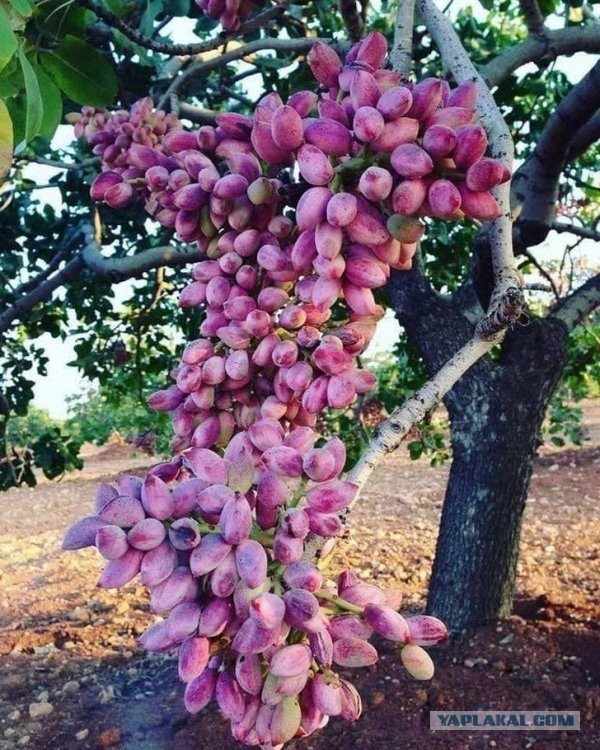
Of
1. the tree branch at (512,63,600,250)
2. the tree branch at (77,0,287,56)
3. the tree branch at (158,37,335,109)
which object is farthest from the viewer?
the tree branch at (512,63,600,250)

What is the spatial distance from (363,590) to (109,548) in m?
0.21

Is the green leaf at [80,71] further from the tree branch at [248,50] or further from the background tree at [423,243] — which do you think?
the tree branch at [248,50]

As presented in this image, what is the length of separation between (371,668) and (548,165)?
1471 mm

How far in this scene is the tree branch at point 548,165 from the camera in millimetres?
1980

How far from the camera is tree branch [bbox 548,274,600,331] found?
2.43m

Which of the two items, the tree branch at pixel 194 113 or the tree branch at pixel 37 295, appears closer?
the tree branch at pixel 194 113

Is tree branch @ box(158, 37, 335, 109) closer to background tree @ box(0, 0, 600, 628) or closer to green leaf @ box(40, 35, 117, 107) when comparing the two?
background tree @ box(0, 0, 600, 628)

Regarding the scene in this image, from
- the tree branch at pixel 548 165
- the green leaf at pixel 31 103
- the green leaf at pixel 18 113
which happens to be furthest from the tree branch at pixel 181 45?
the tree branch at pixel 548 165

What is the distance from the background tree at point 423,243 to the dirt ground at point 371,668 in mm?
262

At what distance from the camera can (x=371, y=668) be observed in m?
2.03

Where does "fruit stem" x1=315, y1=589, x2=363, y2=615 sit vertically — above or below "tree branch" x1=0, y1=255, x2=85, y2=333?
below

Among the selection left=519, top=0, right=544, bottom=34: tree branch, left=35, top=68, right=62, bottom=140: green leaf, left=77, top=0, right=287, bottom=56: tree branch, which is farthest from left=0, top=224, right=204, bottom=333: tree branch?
left=519, top=0, right=544, bottom=34: tree branch

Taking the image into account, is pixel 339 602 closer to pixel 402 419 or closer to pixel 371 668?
pixel 402 419

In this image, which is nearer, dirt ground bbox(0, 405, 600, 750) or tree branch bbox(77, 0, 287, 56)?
tree branch bbox(77, 0, 287, 56)
